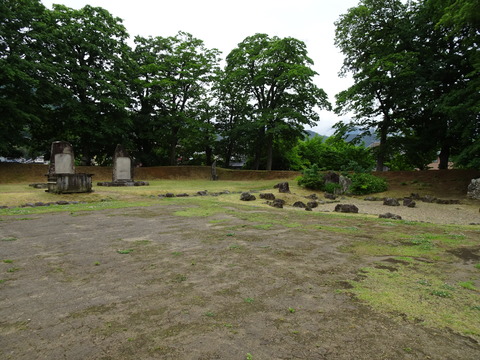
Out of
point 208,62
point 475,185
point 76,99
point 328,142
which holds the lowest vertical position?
point 475,185

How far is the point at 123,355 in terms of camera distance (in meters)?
1.97

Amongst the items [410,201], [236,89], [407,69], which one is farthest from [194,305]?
[236,89]

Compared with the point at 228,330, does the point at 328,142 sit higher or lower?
higher

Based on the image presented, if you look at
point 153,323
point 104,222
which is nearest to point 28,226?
point 104,222

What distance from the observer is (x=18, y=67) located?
2147 centimetres

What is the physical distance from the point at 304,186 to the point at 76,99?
22.7 metres

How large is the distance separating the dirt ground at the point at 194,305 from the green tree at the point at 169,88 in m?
25.7

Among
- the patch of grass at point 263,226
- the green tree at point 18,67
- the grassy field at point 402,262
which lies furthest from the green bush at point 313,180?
the green tree at point 18,67

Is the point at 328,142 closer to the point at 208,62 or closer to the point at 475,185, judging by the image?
the point at 208,62

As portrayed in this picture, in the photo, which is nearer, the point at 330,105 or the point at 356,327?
the point at 356,327

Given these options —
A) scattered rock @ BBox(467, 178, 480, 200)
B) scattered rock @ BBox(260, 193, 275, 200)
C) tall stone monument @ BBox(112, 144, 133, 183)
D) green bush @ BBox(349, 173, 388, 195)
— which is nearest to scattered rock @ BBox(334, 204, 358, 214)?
scattered rock @ BBox(260, 193, 275, 200)

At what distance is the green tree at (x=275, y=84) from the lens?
27500mm

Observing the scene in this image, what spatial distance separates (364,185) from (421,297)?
638 inches

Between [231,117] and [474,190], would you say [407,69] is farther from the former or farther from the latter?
[231,117]
